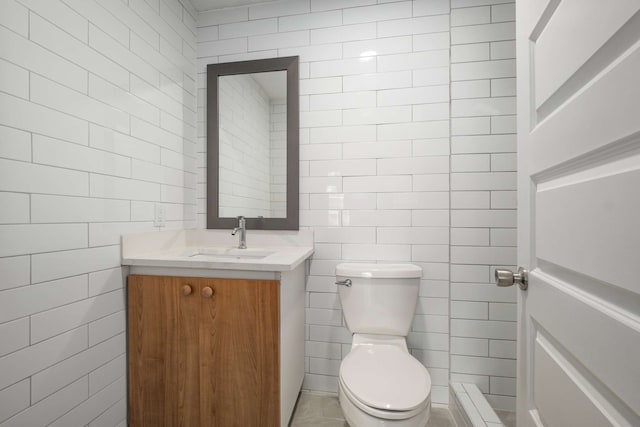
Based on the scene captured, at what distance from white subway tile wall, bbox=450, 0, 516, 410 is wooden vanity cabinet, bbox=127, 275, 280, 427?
105 centimetres

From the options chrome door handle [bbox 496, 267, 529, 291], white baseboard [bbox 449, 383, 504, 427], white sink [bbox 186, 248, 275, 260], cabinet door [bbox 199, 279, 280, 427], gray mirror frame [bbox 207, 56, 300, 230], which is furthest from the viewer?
gray mirror frame [bbox 207, 56, 300, 230]

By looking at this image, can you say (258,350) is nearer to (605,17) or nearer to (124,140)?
(124,140)

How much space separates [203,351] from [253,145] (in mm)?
1155

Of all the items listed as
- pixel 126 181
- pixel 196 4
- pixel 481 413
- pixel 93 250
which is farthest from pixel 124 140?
pixel 481 413

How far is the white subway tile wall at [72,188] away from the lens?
894mm

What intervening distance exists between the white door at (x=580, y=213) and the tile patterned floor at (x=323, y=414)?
96cm

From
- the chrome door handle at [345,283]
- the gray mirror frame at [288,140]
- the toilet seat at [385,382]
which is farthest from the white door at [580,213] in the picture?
the gray mirror frame at [288,140]

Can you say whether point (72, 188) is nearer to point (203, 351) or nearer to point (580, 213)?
point (203, 351)

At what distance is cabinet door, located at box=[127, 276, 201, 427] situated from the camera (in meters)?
1.23

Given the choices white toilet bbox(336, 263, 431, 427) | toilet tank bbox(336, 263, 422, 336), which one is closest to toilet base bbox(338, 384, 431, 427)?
white toilet bbox(336, 263, 431, 427)

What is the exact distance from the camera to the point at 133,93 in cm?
133

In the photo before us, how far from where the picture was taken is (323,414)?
5.04 feet

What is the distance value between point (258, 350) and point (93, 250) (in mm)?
784

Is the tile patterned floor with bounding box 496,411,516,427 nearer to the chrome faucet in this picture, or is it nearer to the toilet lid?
the toilet lid
